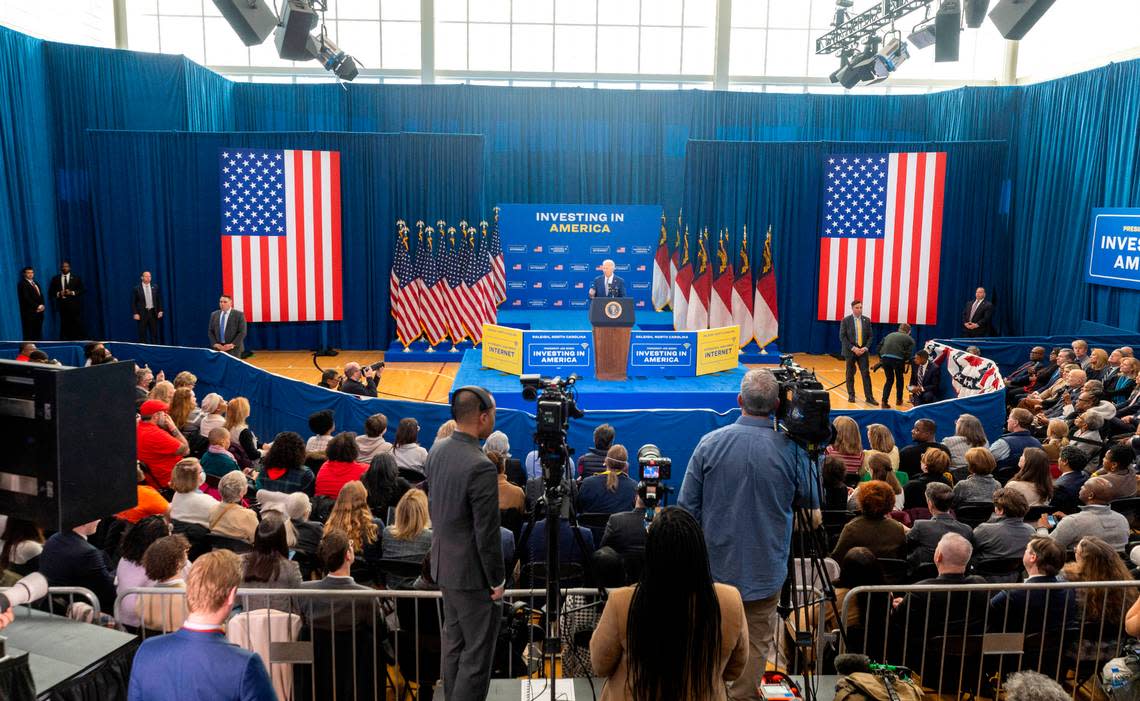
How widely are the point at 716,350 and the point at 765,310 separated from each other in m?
3.69

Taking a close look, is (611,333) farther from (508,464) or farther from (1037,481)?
(1037,481)

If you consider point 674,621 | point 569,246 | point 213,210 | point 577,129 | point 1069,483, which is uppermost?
point 577,129

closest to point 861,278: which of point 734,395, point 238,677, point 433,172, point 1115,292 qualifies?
point 1115,292

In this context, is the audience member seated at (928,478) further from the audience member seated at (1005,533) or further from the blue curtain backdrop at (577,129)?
the blue curtain backdrop at (577,129)

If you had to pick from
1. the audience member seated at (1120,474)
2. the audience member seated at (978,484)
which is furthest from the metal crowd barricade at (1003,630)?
the audience member seated at (1120,474)

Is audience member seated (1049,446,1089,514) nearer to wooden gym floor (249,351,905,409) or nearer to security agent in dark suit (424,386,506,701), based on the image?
security agent in dark suit (424,386,506,701)

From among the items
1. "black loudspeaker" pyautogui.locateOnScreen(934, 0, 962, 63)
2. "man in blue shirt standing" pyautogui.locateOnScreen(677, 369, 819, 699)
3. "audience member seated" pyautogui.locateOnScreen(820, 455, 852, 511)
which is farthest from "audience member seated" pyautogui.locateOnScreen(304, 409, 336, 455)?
"black loudspeaker" pyautogui.locateOnScreen(934, 0, 962, 63)

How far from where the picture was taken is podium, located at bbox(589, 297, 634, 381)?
12.3 meters

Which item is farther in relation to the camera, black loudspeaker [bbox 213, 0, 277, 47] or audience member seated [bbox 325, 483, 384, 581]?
black loudspeaker [bbox 213, 0, 277, 47]

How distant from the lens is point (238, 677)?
251 cm

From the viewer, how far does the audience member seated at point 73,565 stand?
427 cm

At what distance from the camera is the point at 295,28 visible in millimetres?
11570

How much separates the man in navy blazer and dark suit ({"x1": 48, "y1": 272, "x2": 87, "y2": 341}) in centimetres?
1419

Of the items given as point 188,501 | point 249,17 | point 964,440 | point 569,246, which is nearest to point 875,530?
point 964,440
